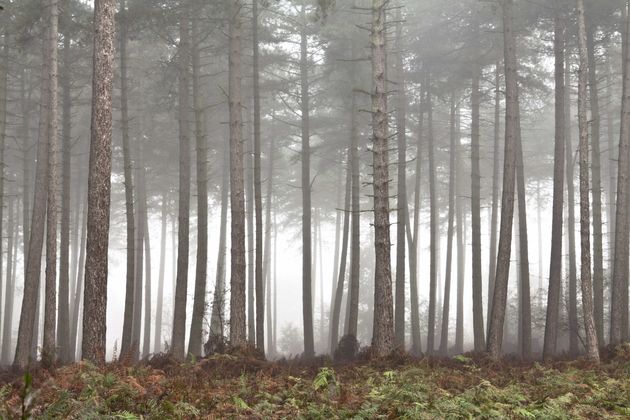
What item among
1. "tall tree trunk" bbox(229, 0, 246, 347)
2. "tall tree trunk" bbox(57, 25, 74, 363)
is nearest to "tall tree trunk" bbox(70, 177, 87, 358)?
"tall tree trunk" bbox(57, 25, 74, 363)

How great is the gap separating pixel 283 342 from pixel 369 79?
68.6ft

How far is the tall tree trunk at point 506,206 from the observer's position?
15.4 metres

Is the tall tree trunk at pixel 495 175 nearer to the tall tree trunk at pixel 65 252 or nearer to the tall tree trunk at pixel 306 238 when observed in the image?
the tall tree trunk at pixel 306 238

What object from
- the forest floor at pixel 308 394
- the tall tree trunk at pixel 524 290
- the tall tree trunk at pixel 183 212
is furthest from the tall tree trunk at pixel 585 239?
the tall tree trunk at pixel 183 212

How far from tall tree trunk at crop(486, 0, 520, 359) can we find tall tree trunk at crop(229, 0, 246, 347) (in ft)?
21.7

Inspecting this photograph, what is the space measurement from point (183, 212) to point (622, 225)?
1311 cm

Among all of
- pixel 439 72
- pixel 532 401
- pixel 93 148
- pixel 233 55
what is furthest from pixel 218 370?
pixel 439 72

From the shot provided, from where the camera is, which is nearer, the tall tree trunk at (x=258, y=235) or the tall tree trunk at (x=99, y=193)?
the tall tree trunk at (x=99, y=193)

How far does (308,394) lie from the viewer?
27.5ft

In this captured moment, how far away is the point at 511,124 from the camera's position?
52.1 feet

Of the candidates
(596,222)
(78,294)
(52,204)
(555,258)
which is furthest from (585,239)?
(78,294)

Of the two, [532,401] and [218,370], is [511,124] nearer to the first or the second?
[532,401]

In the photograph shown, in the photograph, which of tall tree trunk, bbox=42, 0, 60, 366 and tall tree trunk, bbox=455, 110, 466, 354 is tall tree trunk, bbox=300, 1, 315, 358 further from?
tall tree trunk, bbox=42, 0, 60, 366

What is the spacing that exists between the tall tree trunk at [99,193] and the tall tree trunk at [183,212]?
17.2ft
